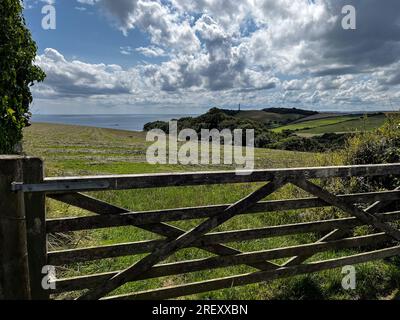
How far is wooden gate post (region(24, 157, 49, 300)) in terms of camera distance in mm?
3332

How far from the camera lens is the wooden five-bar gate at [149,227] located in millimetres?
3322

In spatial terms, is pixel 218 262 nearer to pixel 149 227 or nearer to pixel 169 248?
pixel 169 248

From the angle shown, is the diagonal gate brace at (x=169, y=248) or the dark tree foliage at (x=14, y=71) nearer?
the diagonal gate brace at (x=169, y=248)

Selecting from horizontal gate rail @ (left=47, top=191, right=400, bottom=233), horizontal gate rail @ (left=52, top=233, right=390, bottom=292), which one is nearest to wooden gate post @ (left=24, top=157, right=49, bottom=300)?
horizontal gate rail @ (left=47, top=191, right=400, bottom=233)

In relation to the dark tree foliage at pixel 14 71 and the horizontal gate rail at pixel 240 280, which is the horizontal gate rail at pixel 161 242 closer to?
the horizontal gate rail at pixel 240 280

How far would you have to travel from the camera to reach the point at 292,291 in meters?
5.32

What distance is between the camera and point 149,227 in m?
3.98

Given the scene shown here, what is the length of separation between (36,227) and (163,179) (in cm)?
140

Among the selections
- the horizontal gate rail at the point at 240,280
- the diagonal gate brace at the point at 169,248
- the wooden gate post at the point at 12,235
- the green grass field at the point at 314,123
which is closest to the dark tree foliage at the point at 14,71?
the wooden gate post at the point at 12,235

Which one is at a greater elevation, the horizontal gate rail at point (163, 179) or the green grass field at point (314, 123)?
the green grass field at point (314, 123)

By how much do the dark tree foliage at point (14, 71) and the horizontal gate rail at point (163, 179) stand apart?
3.07 meters

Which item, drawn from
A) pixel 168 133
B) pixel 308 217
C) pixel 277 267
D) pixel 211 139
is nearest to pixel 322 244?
pixel 277 267

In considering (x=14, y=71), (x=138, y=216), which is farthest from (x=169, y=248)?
(x=14, y=71)
